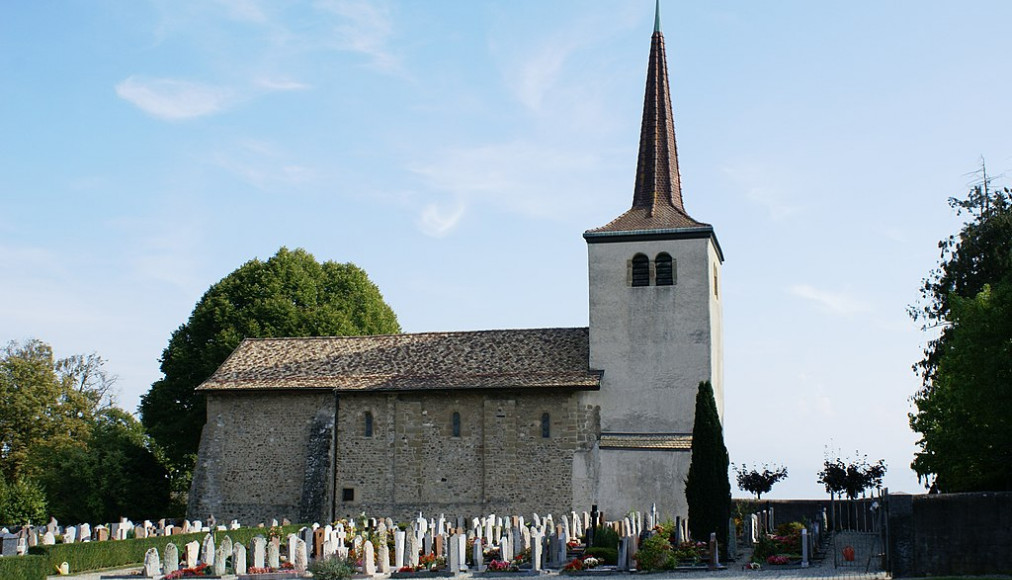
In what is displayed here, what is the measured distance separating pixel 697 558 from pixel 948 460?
388 inches

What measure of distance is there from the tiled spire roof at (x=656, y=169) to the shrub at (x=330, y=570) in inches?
698

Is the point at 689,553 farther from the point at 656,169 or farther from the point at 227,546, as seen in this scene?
the point at 656,169

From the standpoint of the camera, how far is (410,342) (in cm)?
3819

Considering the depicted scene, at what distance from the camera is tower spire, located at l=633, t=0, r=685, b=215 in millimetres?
36562

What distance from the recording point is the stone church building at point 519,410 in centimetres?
3338

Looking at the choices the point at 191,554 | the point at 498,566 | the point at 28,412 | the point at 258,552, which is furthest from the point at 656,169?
the point at 28,412

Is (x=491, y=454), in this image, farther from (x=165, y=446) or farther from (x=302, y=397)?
(x=165, y=446)

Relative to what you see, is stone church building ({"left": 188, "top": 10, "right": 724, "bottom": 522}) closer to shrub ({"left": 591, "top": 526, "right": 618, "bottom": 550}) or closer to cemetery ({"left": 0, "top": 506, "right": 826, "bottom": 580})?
cemetery ({"left": 0, "top": 506, "right": 826, "bottom": 580})

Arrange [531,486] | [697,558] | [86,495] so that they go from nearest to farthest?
[697,558] → [531,486] → [86,495]

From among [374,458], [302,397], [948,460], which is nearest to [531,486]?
[374,458]

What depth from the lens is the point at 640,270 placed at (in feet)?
115

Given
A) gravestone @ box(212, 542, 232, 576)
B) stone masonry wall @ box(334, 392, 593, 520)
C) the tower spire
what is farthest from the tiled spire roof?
gravestone @ box(212, 542, 232, 576)

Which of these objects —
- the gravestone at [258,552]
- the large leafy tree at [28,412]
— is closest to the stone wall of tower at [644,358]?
the gravestone at [258,552]

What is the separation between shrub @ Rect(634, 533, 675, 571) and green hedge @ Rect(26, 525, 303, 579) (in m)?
10.2
